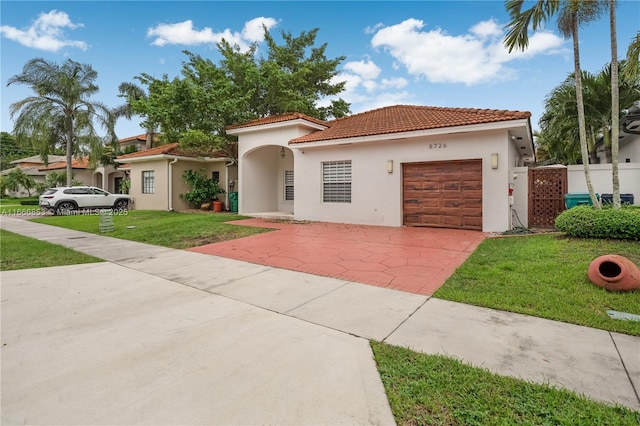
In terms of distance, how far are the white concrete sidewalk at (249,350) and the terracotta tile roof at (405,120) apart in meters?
7.46

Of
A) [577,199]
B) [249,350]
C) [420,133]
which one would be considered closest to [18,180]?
[420,133]

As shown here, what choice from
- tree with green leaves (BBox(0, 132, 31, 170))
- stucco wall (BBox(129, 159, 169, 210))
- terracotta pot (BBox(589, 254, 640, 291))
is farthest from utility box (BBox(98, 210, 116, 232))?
tree with green leaves (BBox(0, 132, 31, 170))

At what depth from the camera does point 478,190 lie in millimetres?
10141

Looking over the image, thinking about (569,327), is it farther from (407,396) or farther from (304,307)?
(304,307)

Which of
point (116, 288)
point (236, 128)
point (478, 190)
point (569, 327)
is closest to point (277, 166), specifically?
point (236, 128)

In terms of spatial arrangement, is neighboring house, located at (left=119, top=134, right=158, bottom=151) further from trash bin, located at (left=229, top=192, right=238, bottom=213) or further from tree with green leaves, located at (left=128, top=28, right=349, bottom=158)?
trash bin, located at (left=229, top=192, right=238, bottom=213)

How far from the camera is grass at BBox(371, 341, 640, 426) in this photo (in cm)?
202

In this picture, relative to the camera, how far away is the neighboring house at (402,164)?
981 centimetres

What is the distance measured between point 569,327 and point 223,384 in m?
3.53

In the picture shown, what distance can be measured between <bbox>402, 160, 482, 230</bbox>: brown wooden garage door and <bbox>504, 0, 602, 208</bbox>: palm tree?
8.83 ft

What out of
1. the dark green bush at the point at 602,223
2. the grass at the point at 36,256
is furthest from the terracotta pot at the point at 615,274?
the grass at the point at 36,256

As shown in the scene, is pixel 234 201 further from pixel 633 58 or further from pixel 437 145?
pixel 633 58

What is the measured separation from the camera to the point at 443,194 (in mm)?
10727

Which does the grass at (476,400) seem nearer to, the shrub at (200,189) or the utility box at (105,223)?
the utility box at (105,223)
